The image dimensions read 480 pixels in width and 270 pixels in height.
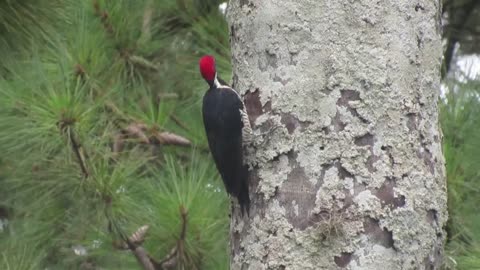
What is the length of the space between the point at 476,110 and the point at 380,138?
0.76 m

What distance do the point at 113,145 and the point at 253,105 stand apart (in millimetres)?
834

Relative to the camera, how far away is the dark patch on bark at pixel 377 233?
1.68 metres

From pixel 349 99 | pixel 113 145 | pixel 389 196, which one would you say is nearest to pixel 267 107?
pixel 349 99

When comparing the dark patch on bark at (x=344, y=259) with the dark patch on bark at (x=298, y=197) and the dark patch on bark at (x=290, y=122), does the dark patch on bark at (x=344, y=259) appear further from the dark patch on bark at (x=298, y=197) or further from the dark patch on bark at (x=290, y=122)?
the dark patch on bark at (x=290, y=122)

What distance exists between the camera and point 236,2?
74.7 inches

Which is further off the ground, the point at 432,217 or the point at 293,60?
the point at 293,60

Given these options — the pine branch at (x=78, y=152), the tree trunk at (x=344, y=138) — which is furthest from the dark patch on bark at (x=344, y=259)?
the pine branch at (x=78, y=152)

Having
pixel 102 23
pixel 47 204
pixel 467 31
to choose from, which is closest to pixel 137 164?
pixel 47 204

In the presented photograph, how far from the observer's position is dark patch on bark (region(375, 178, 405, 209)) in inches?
66.9

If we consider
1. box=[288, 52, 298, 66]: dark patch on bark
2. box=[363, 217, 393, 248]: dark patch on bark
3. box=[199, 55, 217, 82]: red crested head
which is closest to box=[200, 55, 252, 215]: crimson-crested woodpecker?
box=[199, 55, 217, 82]: red crested head

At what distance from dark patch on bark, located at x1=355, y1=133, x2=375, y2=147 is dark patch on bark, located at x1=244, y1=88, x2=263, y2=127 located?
186 mm

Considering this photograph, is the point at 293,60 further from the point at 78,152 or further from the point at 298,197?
the point at 78,152

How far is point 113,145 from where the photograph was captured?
259 cm

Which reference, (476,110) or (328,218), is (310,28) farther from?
(476,110)
